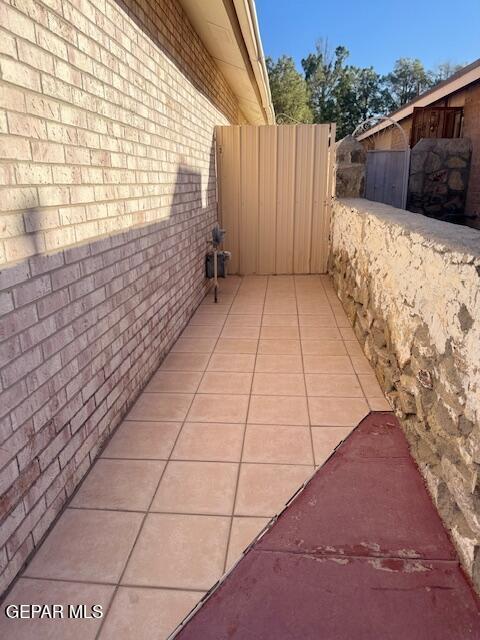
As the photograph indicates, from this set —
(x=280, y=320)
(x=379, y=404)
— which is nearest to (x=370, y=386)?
(x=379, y=404)

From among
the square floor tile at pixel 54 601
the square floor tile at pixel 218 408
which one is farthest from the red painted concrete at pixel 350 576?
the square floor tile at pixel 218 408

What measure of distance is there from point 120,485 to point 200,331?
2.16 m

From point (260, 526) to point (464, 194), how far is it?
7.27 metres

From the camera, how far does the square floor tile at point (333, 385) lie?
2.90 meters

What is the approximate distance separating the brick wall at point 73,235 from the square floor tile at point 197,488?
411 mm

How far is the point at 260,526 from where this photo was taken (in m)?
1.81

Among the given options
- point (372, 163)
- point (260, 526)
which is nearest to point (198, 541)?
point (260, 526)

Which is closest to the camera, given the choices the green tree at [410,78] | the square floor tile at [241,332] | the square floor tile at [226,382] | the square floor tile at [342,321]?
the square floor tile at [226,382]

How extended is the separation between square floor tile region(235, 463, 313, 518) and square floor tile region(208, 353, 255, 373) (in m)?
1.17

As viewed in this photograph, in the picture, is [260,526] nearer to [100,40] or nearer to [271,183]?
[100,40]

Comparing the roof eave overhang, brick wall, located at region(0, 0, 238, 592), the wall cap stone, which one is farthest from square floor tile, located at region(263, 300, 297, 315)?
the roof eave overhang

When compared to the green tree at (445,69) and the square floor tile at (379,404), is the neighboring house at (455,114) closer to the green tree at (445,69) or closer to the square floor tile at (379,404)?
the square floor tile at (379,404)

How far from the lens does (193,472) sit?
217 cm

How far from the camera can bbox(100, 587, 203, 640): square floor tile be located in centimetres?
140
